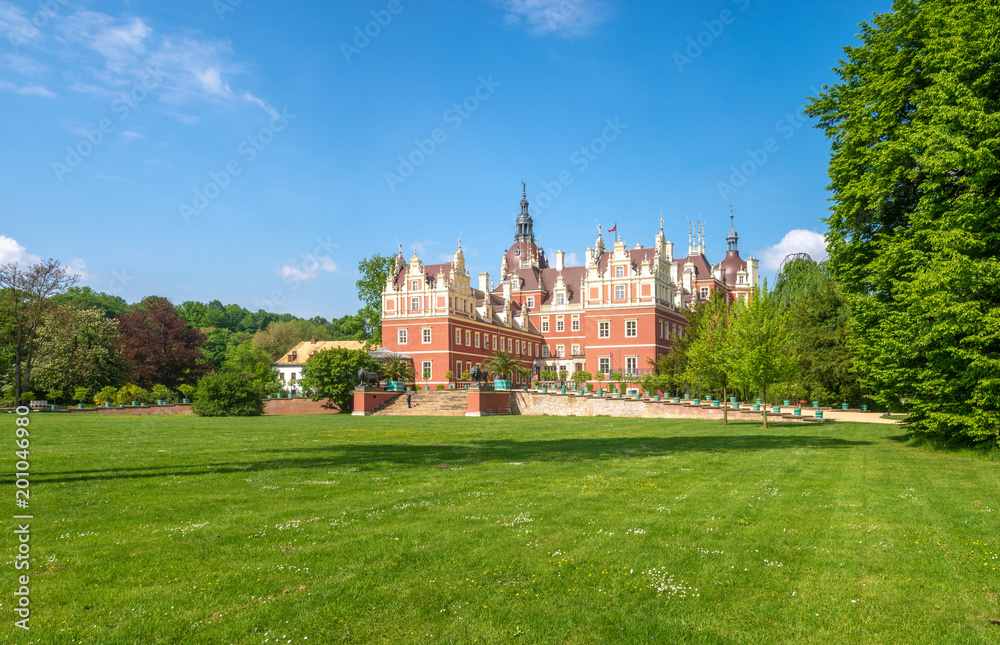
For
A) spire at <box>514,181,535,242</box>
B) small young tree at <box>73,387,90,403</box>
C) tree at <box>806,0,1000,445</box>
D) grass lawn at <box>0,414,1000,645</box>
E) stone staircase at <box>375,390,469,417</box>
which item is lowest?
stone staircase at <box>375,390,469,417</box>

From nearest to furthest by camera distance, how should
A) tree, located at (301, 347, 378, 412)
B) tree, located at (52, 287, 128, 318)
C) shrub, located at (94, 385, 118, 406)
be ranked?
shrub, located at (94, 385, 118, 406) < tree, located at (301, 347, 378, 412) < tree, located at (52, 287, 128, 318)

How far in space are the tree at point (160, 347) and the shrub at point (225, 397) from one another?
44.1ft

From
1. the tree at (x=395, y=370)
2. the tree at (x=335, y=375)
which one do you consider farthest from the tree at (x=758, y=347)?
the tree at (x=395, y=370)

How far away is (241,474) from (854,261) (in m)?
19.0

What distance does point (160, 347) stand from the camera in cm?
5203

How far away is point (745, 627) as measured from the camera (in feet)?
17.1

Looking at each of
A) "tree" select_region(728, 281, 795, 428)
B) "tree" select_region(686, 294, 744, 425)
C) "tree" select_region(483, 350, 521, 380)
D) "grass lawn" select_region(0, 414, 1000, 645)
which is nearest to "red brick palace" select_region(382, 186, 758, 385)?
"tree" select_region(483, 350, 521, 380)

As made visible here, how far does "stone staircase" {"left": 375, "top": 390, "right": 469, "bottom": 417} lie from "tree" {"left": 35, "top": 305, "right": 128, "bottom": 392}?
19.9 m

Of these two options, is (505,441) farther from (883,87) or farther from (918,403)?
(883,87)

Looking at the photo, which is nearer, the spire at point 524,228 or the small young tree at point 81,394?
the small young tree at point 81,394

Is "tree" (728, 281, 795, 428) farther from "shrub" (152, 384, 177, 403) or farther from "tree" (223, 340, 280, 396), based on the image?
"tree" (223, 340, 280, 396)

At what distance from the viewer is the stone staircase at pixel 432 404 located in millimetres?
45344

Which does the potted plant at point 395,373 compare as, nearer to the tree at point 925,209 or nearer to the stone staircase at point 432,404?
the stone staircase at point 432,404

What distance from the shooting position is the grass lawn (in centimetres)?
516
